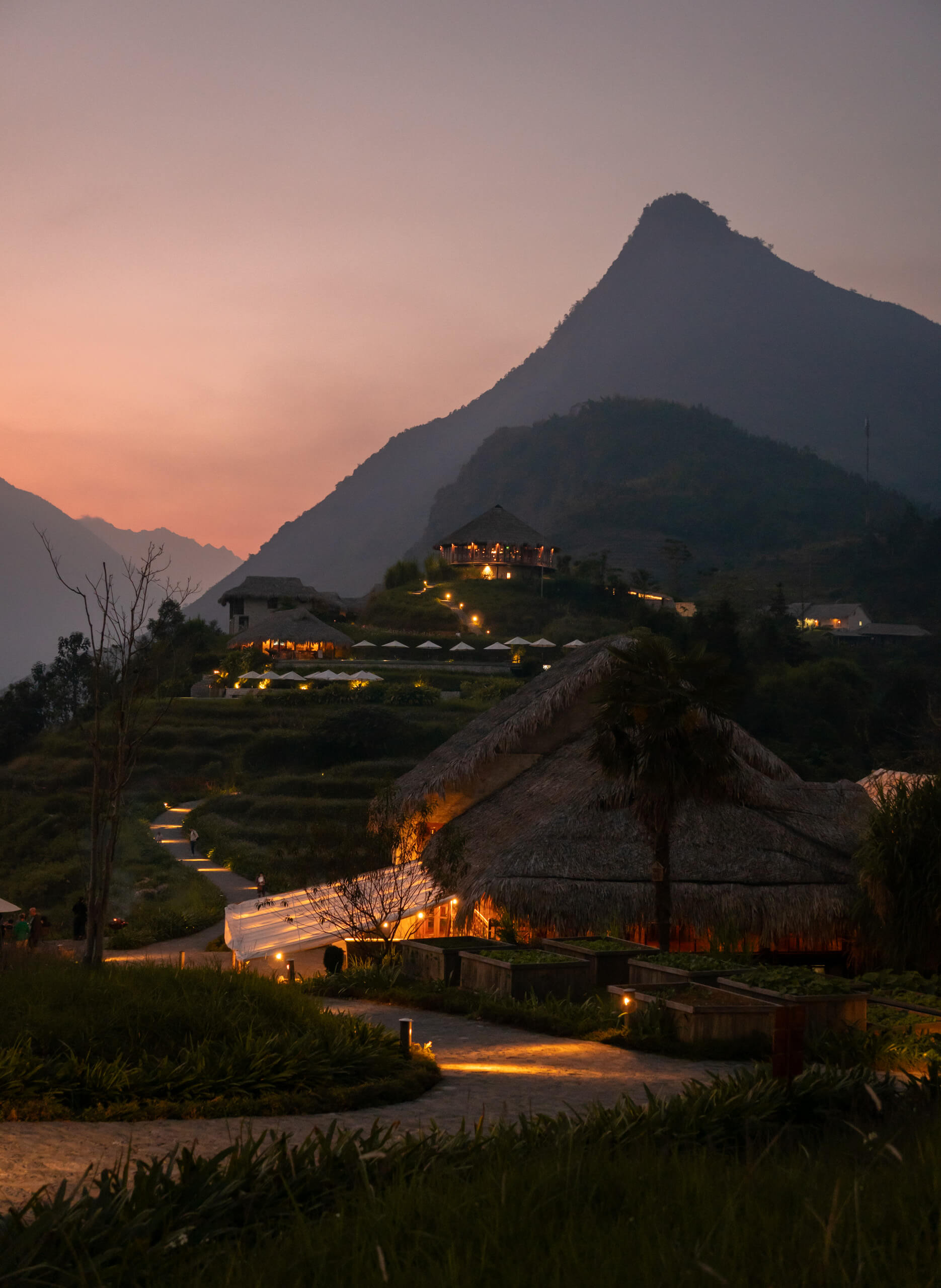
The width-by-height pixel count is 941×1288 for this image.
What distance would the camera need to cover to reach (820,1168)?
17.7ft

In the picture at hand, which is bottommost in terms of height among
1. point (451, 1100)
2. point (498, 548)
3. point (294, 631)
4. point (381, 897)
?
point (451, 1100)

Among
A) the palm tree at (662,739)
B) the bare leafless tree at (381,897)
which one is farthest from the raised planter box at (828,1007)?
the bare leafless tree at (381,897)

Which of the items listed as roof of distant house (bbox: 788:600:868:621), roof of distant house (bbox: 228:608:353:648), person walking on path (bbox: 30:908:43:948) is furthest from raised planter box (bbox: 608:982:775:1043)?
roof of distant house (bbox: 788:600:868:621)

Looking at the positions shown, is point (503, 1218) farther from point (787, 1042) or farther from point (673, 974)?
point (673, 974)

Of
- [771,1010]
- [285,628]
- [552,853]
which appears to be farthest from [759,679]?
[771,1010]

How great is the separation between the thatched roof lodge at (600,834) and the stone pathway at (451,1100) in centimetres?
522

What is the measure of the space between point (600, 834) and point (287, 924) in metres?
5.79

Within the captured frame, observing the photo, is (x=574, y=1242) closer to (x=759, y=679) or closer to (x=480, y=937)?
(x=480, y=937)

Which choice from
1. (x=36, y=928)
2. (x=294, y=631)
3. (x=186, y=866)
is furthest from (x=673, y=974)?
(x=294, y=631)

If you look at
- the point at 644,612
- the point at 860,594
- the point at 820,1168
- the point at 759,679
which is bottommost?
the point at 820,1168

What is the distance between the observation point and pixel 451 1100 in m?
10.1

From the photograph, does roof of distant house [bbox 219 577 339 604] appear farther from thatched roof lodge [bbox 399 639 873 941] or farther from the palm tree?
the palm tree

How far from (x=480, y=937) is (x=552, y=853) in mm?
1956

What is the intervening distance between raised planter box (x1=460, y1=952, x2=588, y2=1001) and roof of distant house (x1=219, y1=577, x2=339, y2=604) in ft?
265
